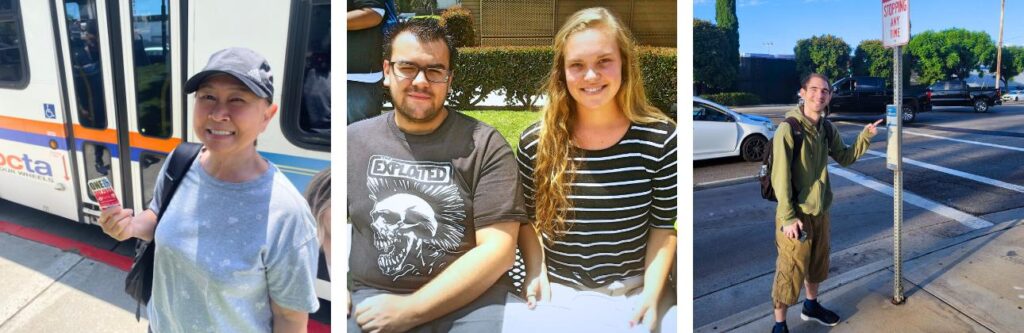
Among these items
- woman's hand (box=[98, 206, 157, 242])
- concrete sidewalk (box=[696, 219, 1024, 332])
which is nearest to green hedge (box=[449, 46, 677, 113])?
woman's hand (box=[98, 206, 157, 242])

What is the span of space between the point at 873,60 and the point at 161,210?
307 centimetres

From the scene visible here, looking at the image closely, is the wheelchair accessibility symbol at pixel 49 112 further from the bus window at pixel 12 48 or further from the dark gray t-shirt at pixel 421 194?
the dark gray t-shirt at pixel 421 194

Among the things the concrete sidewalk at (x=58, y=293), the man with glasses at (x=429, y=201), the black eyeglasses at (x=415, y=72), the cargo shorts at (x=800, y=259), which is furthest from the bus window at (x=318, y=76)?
the cargo shorts at (x=800, y=259)

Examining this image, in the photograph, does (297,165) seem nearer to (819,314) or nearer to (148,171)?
(148,171)

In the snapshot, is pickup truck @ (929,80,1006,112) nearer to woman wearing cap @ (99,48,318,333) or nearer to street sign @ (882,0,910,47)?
street sign @ (882,0,910,47)

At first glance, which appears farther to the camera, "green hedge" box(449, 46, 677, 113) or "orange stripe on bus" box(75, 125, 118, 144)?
"orange stripe on bus" box(75, 125, 118, 144)

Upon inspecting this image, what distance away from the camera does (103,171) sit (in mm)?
2816

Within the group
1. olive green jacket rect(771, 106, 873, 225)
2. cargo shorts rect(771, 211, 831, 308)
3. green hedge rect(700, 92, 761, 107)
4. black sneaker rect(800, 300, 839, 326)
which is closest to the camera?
olive green jacket rect(771, 106, 873, 225)

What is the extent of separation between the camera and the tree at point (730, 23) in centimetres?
280

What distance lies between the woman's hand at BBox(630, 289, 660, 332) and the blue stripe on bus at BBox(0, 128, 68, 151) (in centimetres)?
290

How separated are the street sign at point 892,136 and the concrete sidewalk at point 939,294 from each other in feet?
2.32

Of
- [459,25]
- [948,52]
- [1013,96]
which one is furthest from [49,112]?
[1013,96]

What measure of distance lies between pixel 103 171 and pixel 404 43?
6.19 feet

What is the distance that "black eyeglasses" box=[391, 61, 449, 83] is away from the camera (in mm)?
1971
